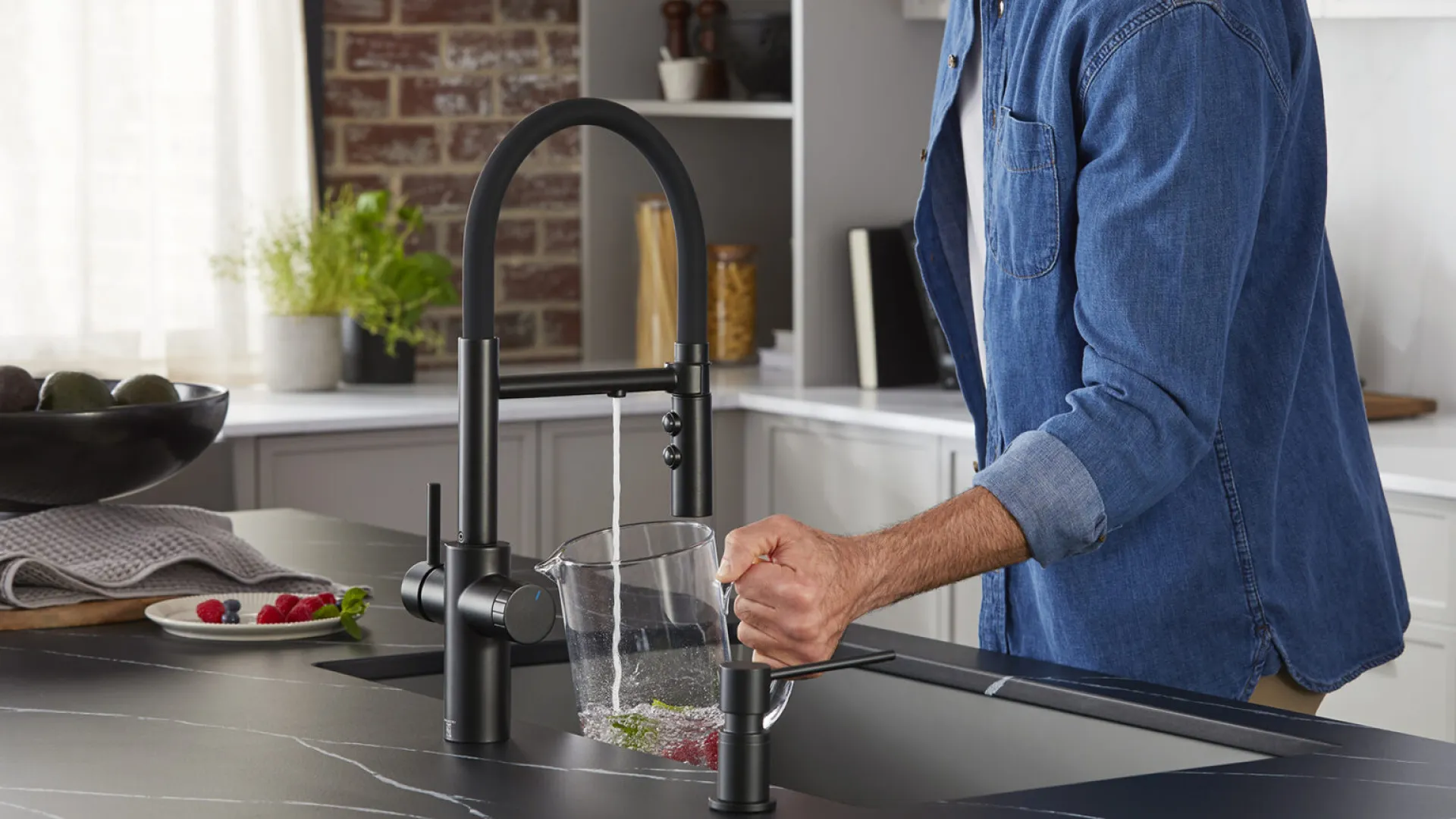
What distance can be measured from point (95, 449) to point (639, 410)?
1807mm

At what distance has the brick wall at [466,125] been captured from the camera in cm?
390

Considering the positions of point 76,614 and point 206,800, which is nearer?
point 206,800

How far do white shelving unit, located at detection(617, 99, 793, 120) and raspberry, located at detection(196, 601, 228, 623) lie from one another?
2220 mm

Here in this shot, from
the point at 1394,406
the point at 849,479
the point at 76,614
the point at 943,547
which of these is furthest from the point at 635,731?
the point at 849,479

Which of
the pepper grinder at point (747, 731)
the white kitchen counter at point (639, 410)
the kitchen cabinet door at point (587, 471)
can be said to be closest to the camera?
the pepper grinder at point (747, 731)

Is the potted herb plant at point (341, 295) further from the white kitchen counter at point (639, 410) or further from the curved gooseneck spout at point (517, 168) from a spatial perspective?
the curved gooseneck spout at point (517, 168)

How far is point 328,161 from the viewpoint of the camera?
12.7ft

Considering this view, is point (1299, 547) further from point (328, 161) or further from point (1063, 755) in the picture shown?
point (328, 161)

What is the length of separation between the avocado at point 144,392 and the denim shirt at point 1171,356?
0.75 metres

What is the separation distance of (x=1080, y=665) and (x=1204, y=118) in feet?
1.57

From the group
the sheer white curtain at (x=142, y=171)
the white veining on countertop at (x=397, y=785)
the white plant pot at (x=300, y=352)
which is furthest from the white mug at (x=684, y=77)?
the white veining on countertop at (x=397, y=785)

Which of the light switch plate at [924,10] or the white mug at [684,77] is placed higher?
the light switch plate at [924,10]

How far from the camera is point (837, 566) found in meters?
1.23

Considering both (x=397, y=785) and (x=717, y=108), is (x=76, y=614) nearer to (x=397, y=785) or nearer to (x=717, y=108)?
(x=397, y=785)
